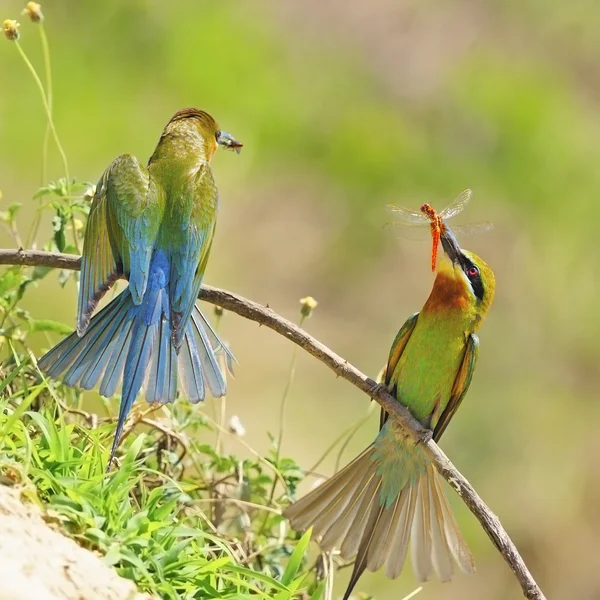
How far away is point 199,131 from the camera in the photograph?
9.84ft

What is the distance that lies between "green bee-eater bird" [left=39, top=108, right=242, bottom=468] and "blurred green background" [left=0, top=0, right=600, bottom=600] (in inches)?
85.2

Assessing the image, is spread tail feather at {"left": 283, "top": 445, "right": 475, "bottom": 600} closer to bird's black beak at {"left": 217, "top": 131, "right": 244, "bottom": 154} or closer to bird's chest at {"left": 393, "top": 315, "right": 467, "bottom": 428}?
bird's chest at {"left": 393, "top": 315, "right": 467, "bottom": 428}

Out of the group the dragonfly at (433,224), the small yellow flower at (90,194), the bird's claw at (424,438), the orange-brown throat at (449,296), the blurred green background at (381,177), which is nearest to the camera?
the bird's claw at (424,438)

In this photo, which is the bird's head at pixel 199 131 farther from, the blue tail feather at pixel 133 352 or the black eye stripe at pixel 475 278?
the black eye stripe at pixel 475 278

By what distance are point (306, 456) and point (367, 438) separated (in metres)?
0.36

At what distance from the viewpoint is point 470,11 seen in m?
8.40

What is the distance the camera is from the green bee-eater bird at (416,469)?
2.95 m

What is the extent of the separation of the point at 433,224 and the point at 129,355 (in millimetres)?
1092

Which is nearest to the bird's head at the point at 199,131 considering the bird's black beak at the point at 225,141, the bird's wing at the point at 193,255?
the bird's black beak at the point at 225,141

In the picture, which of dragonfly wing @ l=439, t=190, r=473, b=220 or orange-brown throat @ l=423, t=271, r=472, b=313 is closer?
orange-brown throat @ l=423, t=271, r=472, b=313

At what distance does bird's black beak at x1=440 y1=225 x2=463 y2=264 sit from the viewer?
10.4 feet

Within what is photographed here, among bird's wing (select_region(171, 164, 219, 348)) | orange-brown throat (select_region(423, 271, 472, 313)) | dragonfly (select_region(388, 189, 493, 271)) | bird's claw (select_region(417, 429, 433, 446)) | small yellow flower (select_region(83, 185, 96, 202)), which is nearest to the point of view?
bird's wing (select_region(171, 164, 219, 348))

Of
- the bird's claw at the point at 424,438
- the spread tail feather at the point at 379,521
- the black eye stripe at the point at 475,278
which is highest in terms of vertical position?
the black eye stripe at the point at 475,278

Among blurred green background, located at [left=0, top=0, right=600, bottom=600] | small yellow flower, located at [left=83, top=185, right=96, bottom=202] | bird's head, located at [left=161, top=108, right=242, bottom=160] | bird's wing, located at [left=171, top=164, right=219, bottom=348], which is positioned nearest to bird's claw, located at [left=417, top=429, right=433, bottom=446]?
bird's wing, located at [left=171, top=164, right=219, bottom=348]
